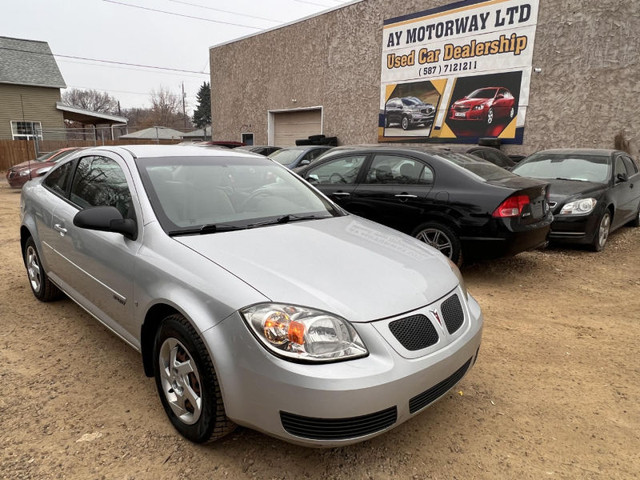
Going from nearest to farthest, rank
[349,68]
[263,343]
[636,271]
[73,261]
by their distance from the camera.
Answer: [263,343]
[73,261]
[636,271]
[349,68]

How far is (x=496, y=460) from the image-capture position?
224 cm

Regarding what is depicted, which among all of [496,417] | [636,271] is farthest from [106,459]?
[636,271]

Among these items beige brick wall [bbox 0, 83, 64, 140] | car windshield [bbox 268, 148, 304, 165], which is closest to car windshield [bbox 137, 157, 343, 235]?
car windshield [bbox 268, 148, 304, 165]

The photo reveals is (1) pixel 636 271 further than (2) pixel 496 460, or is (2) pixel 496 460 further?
(1) pixel 636 271

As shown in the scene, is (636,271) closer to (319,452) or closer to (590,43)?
(319,452)

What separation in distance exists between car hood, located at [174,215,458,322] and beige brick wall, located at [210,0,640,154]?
36.6 feet

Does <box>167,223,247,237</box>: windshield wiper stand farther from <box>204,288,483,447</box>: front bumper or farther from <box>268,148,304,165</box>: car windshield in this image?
<box>268,148,304,165</box>: car windshield

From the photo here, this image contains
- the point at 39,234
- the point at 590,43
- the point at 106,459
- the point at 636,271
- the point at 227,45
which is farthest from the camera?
the point at 227,45

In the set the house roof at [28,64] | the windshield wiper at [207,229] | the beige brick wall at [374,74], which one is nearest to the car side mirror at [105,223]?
the windshield wiper at [207,229]

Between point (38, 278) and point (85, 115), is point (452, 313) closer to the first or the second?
point (38, 278)

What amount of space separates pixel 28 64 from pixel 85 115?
4.30m

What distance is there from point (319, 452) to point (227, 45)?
23.5m

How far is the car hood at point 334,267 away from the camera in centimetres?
202

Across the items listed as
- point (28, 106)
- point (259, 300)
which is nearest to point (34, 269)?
point (259, 300)
